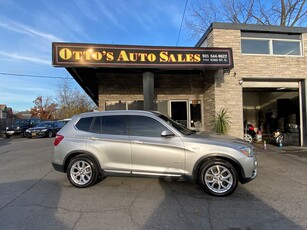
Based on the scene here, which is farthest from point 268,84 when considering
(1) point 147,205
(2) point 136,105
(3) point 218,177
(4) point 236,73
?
(1) point 147,205

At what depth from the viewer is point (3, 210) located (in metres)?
4.64

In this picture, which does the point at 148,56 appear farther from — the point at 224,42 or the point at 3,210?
the point at 3,210

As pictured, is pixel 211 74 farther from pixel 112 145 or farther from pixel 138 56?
pixel 112 145

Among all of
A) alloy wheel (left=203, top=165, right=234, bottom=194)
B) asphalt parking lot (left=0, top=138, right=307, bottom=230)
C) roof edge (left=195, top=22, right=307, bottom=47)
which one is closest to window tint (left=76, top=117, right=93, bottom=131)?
asphalt parking lot (left=0, top=138, right=307, bottom=230)

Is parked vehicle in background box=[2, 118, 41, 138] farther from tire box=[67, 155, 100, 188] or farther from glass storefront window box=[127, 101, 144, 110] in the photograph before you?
tire box=[67, 155, 100, 188]

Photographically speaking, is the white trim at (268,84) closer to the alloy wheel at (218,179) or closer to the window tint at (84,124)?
the alloy wheel at (218,179)

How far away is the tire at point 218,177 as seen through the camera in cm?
527

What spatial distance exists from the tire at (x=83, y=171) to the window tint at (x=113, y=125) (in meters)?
0.75

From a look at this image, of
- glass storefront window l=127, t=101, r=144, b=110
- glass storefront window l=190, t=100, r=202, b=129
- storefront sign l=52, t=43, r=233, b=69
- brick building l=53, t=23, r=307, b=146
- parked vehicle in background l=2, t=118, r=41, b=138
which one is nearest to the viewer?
storefront sign l=52, t=43, r=233, b=69

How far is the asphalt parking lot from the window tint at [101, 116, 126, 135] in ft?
4.29

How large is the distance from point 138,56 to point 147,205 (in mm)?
6294

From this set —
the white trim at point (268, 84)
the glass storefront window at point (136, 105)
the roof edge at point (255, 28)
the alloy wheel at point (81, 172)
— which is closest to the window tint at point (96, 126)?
the alloy wheel at point (81, 172)

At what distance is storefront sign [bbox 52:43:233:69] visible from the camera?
367 inches

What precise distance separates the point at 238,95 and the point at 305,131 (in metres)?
3.95
